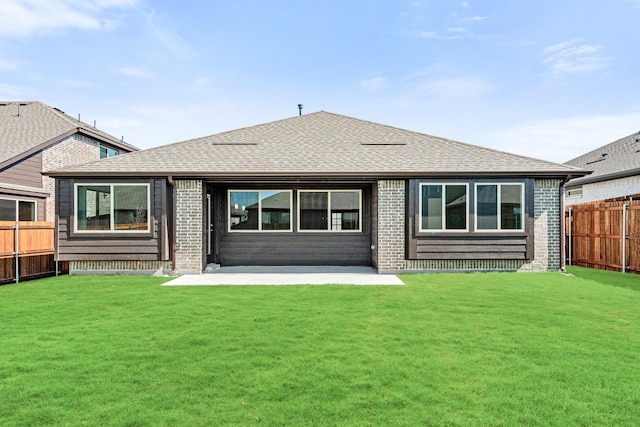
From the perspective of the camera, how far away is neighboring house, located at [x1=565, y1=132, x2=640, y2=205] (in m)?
14.7

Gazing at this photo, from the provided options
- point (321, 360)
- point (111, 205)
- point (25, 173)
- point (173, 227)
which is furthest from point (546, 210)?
point (25, 173)

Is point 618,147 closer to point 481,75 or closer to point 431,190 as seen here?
point 481,75

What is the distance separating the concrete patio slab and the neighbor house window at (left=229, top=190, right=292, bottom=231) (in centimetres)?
135

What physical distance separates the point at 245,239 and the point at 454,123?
13.8 meters

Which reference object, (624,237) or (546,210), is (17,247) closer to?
(546,210)

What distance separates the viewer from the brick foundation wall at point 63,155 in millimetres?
14500

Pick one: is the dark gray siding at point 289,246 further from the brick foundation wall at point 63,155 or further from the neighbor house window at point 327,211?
the brick foundation wall at point 63,155

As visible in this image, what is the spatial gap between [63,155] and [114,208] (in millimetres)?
8260

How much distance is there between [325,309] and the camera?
6.02 m

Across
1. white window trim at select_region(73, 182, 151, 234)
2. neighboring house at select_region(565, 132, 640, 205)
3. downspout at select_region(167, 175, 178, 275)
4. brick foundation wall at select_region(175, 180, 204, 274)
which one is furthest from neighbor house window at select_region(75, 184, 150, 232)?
neighboring house at select_region(565, 132, 640, 205)

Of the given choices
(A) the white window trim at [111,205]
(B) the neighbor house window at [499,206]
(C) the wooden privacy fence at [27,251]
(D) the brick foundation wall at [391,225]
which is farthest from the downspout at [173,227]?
(B) the neighbor house window at [499,206]

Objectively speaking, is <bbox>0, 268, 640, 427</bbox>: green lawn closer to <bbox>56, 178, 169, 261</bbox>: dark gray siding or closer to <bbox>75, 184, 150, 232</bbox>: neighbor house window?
<bbox>56, 178, 169, 261</bbox>: dark gray siding

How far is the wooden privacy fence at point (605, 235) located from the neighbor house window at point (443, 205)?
4.69 metres

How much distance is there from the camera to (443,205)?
9828 millimetres
